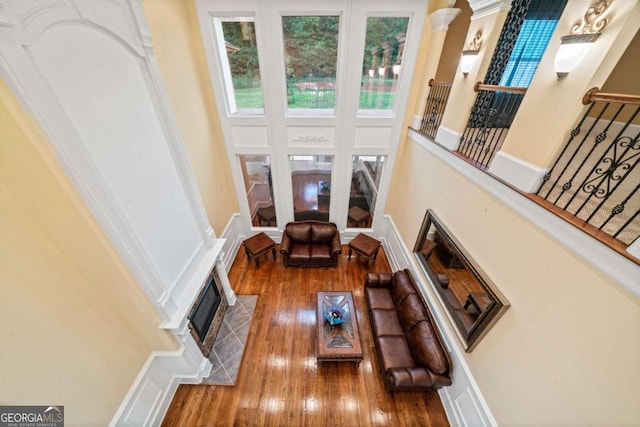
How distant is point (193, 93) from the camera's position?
3605 mm

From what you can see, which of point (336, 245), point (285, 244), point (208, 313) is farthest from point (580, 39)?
point (208, 313)

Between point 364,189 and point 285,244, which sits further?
point 364,189

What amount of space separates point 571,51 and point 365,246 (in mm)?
4086

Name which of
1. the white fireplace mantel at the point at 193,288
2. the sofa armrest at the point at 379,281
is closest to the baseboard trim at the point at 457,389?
the sofa armrest at the point at 379,281

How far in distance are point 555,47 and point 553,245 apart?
159 centimetres

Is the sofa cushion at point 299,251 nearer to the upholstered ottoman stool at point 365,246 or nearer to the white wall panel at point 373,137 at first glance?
the upholstered ottoman stool at point 365,246

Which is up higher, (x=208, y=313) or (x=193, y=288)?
(x=193, y=288)

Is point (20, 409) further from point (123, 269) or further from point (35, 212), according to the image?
point (35, 212)

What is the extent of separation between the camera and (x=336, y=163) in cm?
471

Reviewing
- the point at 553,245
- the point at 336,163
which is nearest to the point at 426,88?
the point at 336,163

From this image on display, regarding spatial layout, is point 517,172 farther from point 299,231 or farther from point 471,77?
point 299,231

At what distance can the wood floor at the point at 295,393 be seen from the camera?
115 inches

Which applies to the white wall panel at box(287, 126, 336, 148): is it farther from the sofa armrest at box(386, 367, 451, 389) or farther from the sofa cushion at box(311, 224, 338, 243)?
the sofa armrest at box(386, 367, 451, 389)

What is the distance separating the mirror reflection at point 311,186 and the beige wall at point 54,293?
3486mm
